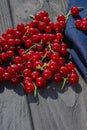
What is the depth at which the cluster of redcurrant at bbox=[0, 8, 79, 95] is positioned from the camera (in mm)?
1277

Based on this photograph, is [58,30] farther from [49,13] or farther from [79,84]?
[79,84]

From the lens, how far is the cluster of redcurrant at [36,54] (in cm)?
128

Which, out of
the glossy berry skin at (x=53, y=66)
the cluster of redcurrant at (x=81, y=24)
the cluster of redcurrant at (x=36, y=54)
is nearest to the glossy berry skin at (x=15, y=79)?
the cluster of redcurrant at (x=36, y=54)

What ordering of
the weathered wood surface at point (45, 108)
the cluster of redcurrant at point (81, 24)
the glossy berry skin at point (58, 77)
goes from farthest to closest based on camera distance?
the cluster of redcurrant at point (81, 24) < the glossy berry skin at point (58, 77) < the weathered wood surface at point (45, 108)

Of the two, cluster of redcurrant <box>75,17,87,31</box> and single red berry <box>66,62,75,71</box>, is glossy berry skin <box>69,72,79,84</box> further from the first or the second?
cluster of redcurrant <box>75,17,87,31</box>

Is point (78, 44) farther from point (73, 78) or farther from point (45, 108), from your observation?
point (45, 108)

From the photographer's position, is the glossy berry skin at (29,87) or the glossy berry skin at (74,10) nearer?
the glossy berry skin at (29,87)

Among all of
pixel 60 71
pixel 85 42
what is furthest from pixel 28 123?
pixel 85 42

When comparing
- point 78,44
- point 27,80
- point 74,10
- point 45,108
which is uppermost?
point 74,10

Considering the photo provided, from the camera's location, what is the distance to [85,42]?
1349 millimetres

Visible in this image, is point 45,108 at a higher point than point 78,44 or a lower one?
lower

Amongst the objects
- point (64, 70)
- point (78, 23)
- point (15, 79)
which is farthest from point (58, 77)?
point (78, 23)

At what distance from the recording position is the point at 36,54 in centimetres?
133

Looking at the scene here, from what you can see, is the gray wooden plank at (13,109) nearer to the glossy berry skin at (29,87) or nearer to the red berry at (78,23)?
the glossy berry skin at (29,87)
